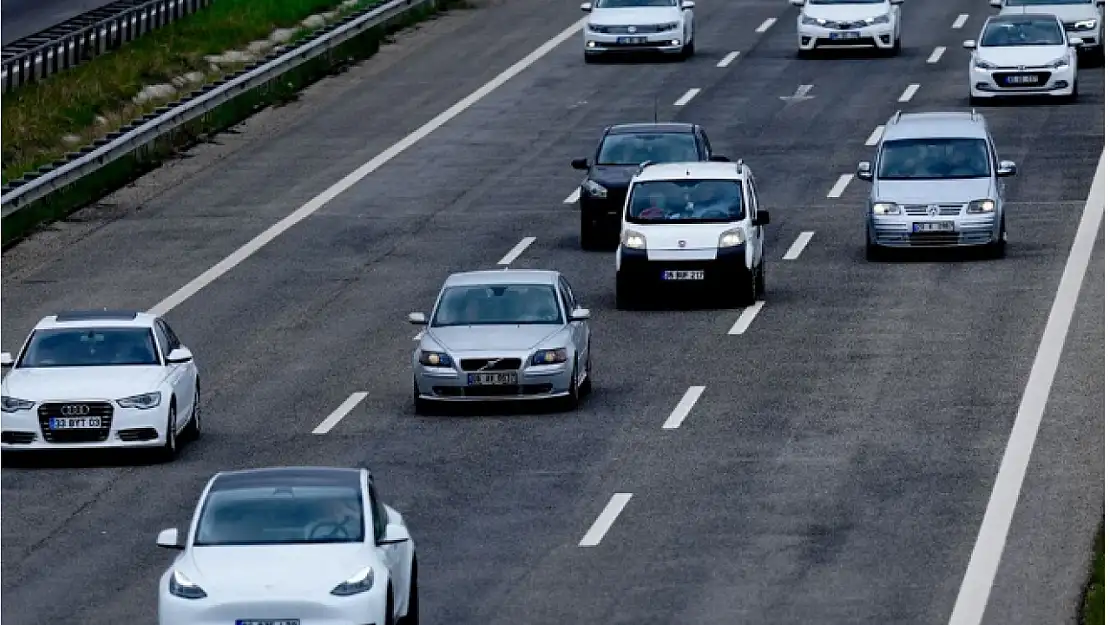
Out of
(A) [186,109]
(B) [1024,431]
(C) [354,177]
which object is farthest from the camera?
(A) [186,109]

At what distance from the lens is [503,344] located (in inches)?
1253

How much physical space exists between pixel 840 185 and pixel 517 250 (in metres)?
7.39

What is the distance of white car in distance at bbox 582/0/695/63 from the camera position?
6109cm

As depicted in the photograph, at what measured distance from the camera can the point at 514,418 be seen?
3175 cm

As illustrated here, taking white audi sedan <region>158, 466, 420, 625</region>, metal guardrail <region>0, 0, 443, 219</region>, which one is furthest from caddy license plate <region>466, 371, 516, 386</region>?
metal guardrail <region>0, 0, 443, 219</region>

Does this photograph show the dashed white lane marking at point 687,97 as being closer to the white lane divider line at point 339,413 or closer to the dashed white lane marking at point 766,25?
the dashed white lane marking at point 766,25

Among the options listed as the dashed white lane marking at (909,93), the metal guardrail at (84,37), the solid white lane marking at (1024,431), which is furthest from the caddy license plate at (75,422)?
the dashed white lane marking at (909,93)

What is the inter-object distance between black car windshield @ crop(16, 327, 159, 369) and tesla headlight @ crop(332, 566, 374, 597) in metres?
10.7

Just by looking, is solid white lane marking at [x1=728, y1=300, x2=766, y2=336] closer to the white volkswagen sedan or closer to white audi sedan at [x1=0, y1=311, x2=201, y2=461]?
white audi sedan at [x1=0, y1=311, x2=201, y2=461]

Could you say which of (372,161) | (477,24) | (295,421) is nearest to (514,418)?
(295,421)

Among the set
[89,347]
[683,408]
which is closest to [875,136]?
[683,408]

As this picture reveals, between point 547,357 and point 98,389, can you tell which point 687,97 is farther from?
point 98,389

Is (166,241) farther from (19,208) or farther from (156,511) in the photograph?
(156,511)

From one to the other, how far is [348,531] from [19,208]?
1021 inches
